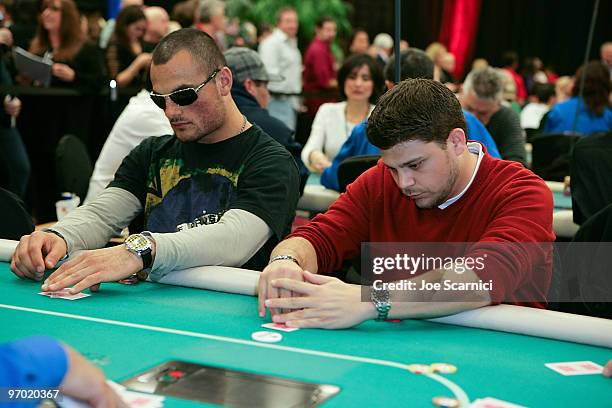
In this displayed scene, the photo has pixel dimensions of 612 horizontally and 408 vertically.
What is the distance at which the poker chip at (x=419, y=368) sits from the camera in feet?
5.61

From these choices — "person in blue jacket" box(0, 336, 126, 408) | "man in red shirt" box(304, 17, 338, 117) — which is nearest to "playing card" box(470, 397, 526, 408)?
"person in blue jacket" box(0, 336, 126, 408)

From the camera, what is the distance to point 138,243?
92.2 inches

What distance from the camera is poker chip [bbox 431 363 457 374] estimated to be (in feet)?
5.63

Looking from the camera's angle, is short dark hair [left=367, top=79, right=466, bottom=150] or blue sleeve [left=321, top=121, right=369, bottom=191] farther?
blue sleeve [left=321, top=121, right=369, bottom=191]

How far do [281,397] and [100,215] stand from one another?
56.9 inches

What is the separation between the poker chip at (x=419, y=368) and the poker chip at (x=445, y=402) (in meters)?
0.14

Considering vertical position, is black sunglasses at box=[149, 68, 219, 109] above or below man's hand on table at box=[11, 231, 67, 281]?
above

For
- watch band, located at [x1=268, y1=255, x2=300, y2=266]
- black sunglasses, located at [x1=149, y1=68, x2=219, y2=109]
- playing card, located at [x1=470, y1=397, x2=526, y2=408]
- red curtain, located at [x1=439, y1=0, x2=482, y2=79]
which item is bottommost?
playing card, located at [x1=470, y1=397, x2=526, y2=408]

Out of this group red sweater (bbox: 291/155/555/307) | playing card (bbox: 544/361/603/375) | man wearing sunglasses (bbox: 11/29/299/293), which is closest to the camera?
playing card (bbox: 544/361/603/375)

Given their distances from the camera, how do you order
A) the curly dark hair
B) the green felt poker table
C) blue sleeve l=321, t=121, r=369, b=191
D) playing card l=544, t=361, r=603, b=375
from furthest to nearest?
the curly dark hair → blue sleeve l=321, t=121, r=369, b=191 → playing card l=544, t=361, r=603, b=375 → the green felt poker table

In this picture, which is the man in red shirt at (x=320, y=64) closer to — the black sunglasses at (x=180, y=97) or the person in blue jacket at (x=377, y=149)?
the person in blue jacket at (x=377, y=149)

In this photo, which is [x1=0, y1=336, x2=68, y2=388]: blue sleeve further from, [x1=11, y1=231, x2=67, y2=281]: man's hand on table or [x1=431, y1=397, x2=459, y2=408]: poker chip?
[x1=11, y1=231, x2=67, y2=281]: man's hand on table

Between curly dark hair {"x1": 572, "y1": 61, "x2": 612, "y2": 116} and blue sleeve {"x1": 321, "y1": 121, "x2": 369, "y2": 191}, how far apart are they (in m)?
2.77

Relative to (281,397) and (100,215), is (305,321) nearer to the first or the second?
(281,397)
